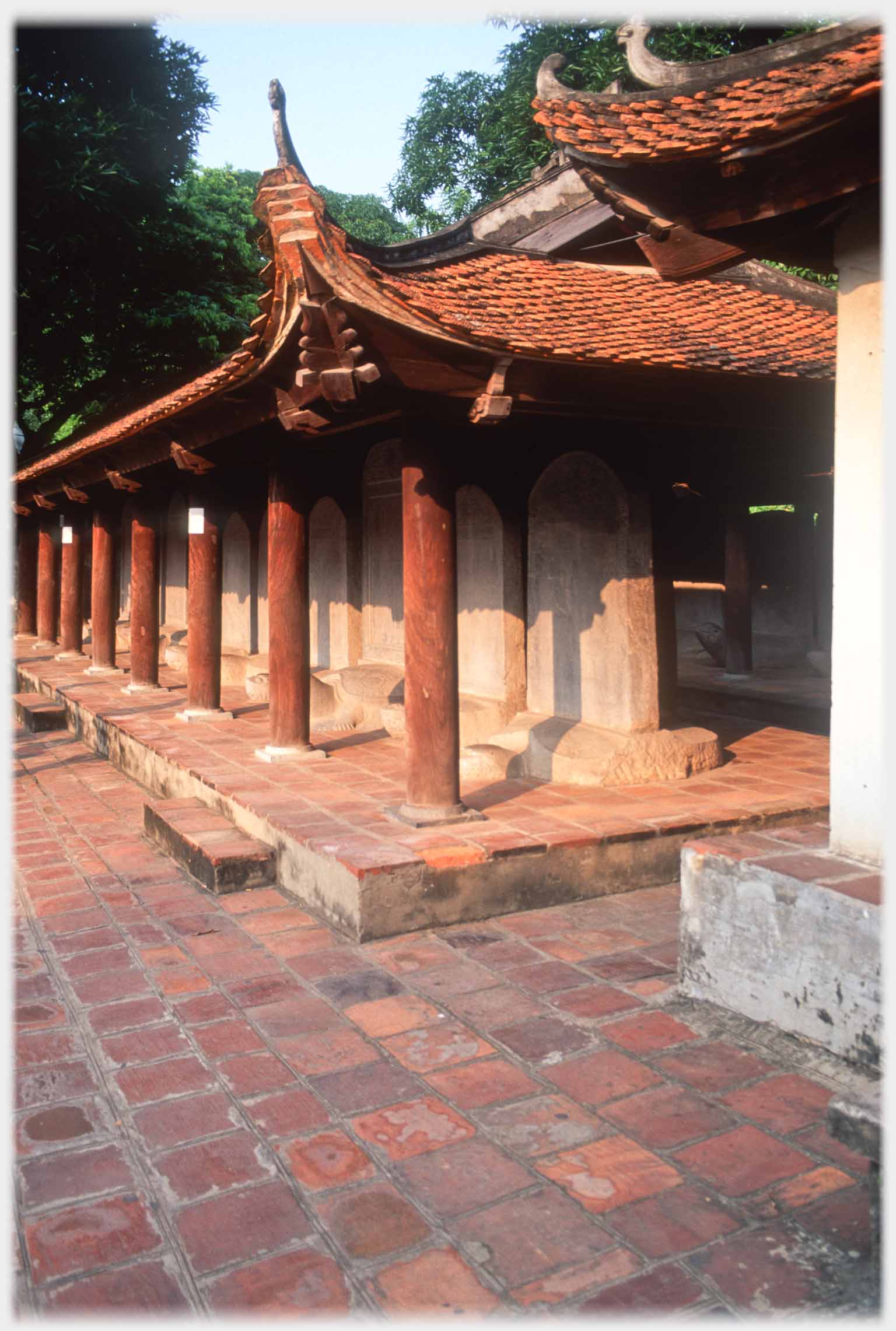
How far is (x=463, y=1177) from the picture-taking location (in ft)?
10.2

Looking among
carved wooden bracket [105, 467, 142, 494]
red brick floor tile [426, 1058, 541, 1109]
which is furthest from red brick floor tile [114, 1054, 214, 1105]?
carved wooden bracket [105, 467, 142, 494]

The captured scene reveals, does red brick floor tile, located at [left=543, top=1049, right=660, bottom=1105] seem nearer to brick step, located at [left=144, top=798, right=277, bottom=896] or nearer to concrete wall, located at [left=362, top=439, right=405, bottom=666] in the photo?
brick step, located at [left=144, top=798, right=277, bottom=896]

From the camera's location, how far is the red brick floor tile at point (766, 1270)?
2.54 m

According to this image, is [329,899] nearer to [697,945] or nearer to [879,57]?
[697,945]

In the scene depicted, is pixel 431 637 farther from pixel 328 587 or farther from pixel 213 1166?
pixel 328 587

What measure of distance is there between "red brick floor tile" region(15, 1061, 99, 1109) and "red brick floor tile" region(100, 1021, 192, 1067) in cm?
13

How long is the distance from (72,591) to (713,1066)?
575 inches

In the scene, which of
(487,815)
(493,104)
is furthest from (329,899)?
(493,104)

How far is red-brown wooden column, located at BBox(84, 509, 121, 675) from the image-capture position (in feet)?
45.5

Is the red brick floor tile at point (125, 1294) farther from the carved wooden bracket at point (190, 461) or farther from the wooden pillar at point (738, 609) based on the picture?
the wooden pillar at point (738, 609)

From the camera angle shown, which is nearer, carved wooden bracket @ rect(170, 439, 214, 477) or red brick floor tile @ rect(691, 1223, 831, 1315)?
red brick floor tile @ rect(691, 1223, 831, 1315)

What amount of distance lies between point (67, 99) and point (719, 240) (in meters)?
18.7

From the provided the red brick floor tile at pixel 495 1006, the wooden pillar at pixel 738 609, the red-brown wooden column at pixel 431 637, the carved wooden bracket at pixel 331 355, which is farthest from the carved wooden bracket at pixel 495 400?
the wooden pillar at pixel 738 609

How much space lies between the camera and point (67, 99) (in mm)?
18953
